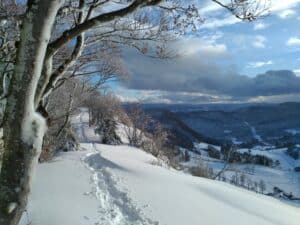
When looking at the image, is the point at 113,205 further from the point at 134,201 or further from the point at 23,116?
the point at 23,116

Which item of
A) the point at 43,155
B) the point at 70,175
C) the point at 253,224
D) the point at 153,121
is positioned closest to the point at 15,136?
the point at 253,224

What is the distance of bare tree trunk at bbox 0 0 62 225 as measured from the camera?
470 cm

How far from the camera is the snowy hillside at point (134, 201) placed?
15.5m

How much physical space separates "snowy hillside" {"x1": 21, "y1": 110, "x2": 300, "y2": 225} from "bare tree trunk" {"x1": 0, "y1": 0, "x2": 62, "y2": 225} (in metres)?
9.27

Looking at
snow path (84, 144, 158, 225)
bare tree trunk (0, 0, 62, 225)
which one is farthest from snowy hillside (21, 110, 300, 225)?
bare tree trunk (0, 0, 62, 225)

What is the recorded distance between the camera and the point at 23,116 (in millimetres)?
4734

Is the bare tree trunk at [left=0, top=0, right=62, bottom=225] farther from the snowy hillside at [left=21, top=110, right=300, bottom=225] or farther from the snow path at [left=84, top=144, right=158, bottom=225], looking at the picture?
the snow path at [left=84, top=144, right=158, bottom=225]

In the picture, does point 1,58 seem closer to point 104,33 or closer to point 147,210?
point 104,33

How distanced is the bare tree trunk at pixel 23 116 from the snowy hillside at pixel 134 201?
927cm

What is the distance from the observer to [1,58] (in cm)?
1144

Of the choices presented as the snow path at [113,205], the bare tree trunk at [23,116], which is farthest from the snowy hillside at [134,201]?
the bare tree trunk at [23,116]

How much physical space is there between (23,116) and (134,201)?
14.1m

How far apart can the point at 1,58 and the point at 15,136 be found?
23.4 ft

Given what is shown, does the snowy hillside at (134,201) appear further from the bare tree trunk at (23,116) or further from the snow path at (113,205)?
the bare tree trunk at (23,116)
